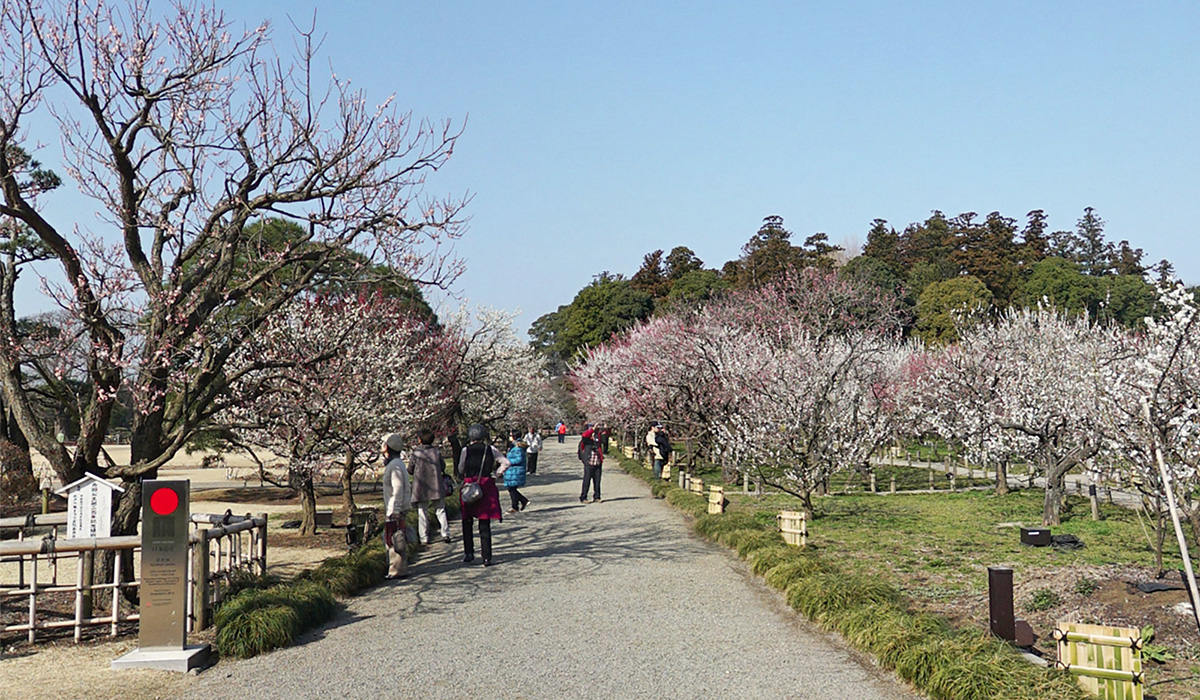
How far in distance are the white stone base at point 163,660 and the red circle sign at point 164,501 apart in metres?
1.04

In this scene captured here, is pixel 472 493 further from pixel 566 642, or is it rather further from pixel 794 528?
pixel 794 528

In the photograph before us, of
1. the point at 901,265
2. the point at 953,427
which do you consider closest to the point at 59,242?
the point at 953,427

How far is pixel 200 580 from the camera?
7.64 meters

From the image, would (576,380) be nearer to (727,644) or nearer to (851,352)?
Answer: (851,352)

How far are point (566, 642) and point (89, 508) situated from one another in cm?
433

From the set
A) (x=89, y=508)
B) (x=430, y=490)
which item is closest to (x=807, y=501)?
(x=430, y=490)

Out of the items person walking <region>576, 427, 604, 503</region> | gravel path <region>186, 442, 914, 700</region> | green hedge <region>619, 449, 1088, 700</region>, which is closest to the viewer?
green hedge <region>619, 449, 1088, 700</region>

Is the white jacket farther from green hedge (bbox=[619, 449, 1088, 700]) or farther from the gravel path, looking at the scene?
green hedge (bbox=[619, 449, 1088, 700])

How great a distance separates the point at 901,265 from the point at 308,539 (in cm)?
5850

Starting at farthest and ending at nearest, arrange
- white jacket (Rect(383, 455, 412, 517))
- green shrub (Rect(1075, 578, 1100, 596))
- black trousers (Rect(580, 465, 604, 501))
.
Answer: black trousers (Rect(580, 465, 604, 501)), white jacket (Rect(383, 455, 412, 517)), green shrub (Rect(1075, 578, 1100, 596))

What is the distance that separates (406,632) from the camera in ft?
26.0

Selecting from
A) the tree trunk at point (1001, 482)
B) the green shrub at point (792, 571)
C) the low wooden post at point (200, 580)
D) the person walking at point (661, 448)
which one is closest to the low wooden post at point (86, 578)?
the low wooden post at point (200, 580)

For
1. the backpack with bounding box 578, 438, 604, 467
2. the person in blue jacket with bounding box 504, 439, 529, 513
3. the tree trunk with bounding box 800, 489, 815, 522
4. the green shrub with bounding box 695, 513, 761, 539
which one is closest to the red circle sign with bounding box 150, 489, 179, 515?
the green shrub with bounding box 695, 513, 761, 539

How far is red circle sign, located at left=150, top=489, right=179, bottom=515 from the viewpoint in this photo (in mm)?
6984
